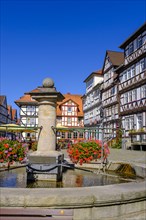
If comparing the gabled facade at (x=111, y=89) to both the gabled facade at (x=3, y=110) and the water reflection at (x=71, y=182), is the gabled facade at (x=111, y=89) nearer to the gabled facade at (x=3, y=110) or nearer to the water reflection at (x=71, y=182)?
the water reflection at (x=71, y=182)

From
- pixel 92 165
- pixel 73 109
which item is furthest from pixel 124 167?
pixel 73 109

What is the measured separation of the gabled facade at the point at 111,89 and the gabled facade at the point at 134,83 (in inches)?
80.6

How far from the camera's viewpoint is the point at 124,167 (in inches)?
358

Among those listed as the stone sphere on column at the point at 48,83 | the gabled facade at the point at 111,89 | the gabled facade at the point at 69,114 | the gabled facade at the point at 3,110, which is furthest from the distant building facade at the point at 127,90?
the gabled facade at the point at 3,110

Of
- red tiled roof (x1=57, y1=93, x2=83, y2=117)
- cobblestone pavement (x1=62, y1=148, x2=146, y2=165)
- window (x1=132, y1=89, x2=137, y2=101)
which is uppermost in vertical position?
red tiled roof (x1=57, y1=93, x2=83, y2=117)

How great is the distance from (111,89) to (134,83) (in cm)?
885

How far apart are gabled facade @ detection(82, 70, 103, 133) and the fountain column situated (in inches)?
1512

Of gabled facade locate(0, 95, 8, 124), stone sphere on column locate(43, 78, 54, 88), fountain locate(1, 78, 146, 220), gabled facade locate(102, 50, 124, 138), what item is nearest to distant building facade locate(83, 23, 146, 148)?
gabled facade locate(102, 50, 124, 138)

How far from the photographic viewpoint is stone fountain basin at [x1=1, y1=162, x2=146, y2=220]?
4.00m

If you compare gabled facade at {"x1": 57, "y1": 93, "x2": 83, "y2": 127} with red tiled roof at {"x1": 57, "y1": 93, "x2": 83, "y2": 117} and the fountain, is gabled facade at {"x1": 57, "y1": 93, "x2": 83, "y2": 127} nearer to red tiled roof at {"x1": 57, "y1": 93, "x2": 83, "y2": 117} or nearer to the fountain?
red tiled roof at {"x1": 57, "y1": 93, "x2": 83, "y2": 117}

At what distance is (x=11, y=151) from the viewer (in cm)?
708

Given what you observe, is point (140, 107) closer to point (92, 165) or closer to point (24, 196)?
point (92, 165)

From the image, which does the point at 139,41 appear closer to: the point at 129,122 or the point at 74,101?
the point at 129,122

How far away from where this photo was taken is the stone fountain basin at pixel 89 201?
4.00m
